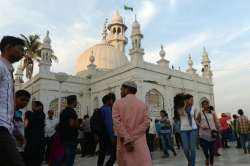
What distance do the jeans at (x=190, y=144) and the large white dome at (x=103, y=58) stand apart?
26.5 meters

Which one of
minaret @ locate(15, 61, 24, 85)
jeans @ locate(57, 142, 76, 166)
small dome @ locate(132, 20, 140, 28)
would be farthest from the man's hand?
minaret @ locate(15, 61, 24, 85)

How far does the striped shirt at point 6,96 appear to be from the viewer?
283 cm

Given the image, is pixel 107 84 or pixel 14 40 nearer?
pixel 14 40

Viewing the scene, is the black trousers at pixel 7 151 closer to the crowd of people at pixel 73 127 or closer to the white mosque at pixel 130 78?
the crowd of people at pixel 73 127

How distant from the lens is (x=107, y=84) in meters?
23.6

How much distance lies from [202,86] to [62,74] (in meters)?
13.3

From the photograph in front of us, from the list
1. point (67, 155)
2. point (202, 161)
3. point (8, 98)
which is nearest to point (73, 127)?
point (67, 155)

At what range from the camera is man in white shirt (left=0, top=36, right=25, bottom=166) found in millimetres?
2732

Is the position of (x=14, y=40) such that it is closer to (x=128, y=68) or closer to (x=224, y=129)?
(x=224, y=129)

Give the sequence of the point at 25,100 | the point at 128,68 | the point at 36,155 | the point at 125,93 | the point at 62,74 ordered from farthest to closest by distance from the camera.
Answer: the point at 62,74
the point at 128,68
the point at 36,155
the point at 125,93
the point at 25,100

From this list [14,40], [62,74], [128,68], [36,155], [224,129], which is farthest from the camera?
[62,74]

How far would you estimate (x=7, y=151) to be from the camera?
8.97 feet

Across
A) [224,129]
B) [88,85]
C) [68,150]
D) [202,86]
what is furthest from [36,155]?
[202,86]

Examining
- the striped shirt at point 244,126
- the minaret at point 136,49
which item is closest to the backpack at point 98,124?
the striped shirt at point 244,126
